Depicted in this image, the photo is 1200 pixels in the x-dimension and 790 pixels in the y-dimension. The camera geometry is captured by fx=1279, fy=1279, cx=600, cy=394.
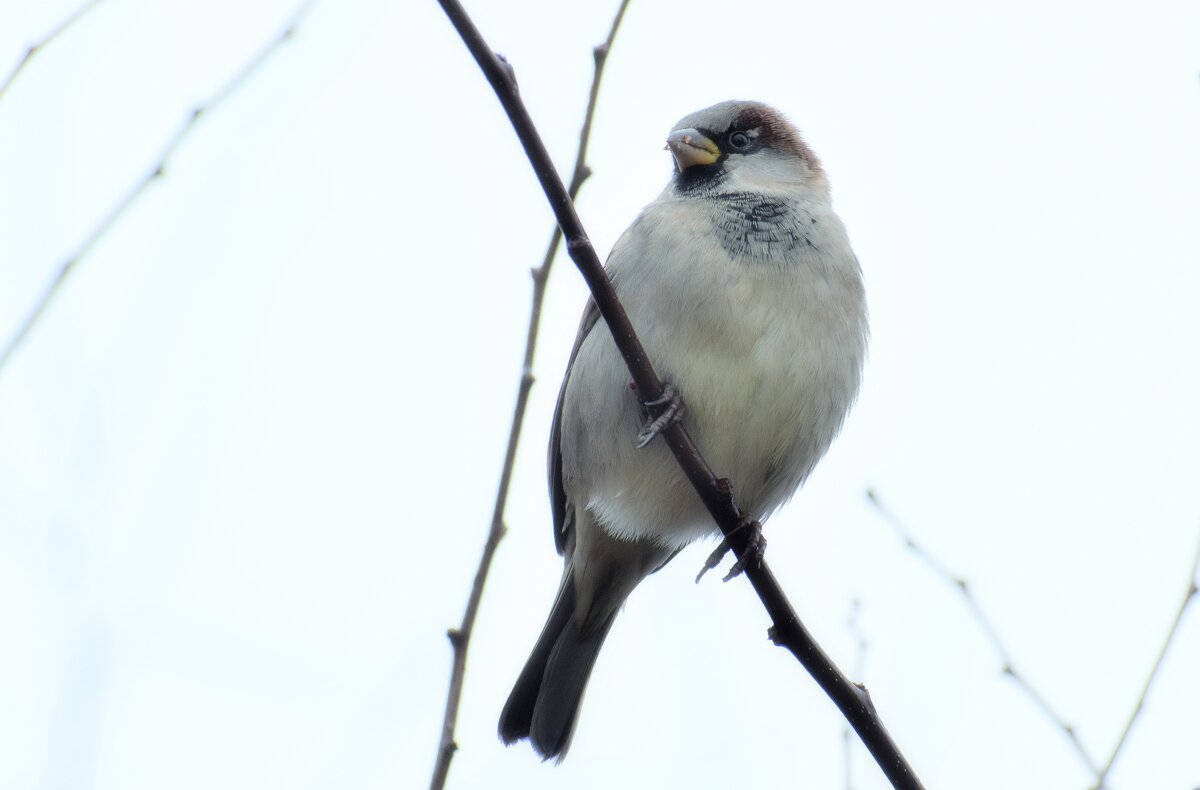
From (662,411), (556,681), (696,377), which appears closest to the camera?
(662,411)

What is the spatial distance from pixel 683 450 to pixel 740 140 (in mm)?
2249

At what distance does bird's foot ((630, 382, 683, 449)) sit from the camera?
3349mm

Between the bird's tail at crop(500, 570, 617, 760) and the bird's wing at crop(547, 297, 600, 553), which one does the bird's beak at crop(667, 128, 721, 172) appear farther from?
the bird's tail at crop(500, 570, 617, 760)

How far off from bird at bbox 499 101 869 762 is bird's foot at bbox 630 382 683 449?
21 mm

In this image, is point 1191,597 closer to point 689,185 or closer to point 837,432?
point 837,432

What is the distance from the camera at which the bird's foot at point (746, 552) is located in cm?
326

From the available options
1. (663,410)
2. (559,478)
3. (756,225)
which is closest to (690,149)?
→ (756,225)

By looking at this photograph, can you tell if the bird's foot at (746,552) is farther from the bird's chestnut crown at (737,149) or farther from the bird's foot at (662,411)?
the bird's chestnut crown at (737,149)

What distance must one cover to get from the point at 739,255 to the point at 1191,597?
1.84 m

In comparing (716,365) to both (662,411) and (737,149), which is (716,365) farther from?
(737,149)

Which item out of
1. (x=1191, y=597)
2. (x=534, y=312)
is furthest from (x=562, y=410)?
(x=1191, y=597)

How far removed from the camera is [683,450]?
3.22m

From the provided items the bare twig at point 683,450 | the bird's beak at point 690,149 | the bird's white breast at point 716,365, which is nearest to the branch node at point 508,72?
the bare twig at point 683,450

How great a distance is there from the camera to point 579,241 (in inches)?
103
